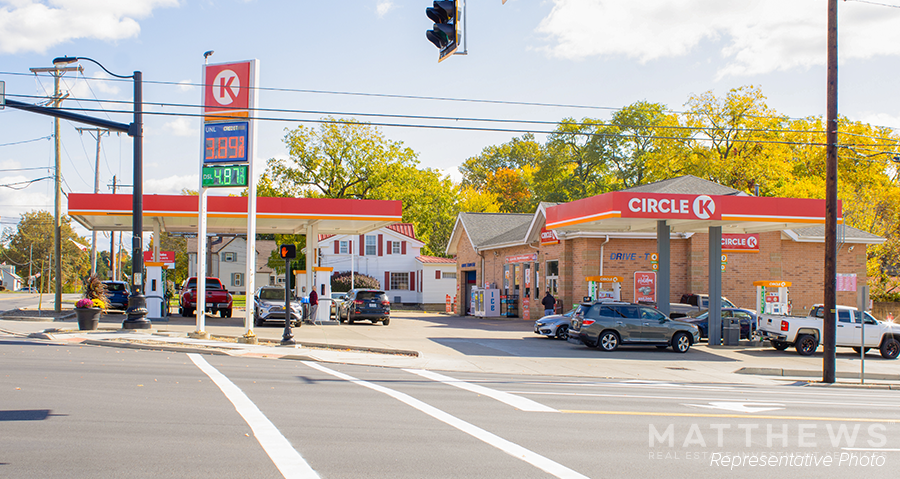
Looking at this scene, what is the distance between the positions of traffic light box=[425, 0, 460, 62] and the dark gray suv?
13.9 meters

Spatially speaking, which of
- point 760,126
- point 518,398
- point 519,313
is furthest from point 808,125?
point 518,398

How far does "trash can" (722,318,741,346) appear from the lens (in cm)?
2419

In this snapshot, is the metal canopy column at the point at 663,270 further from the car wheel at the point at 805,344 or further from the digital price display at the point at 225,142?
the digital price display at the point at 225,142

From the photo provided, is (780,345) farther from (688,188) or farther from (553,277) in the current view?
(553,277)

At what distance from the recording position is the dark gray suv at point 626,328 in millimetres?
21891

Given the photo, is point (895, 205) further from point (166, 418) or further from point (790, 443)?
point (166, 418)

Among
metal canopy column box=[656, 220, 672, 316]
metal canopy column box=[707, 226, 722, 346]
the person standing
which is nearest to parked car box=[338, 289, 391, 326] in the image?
the person standing

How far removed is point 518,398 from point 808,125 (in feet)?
176

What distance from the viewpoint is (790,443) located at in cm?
820

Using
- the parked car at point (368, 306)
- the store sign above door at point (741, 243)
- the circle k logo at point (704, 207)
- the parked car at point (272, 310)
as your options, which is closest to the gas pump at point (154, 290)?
the parked car at point (272, 310)

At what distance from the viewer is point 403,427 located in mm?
8453

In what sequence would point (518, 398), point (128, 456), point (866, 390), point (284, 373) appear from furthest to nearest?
1. point (866, 390)
2. point (284, 373)
3. point (518, 398)
4. point (128, 456)

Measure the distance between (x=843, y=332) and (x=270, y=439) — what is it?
20.9 m

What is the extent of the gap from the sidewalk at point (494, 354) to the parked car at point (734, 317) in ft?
4.10
